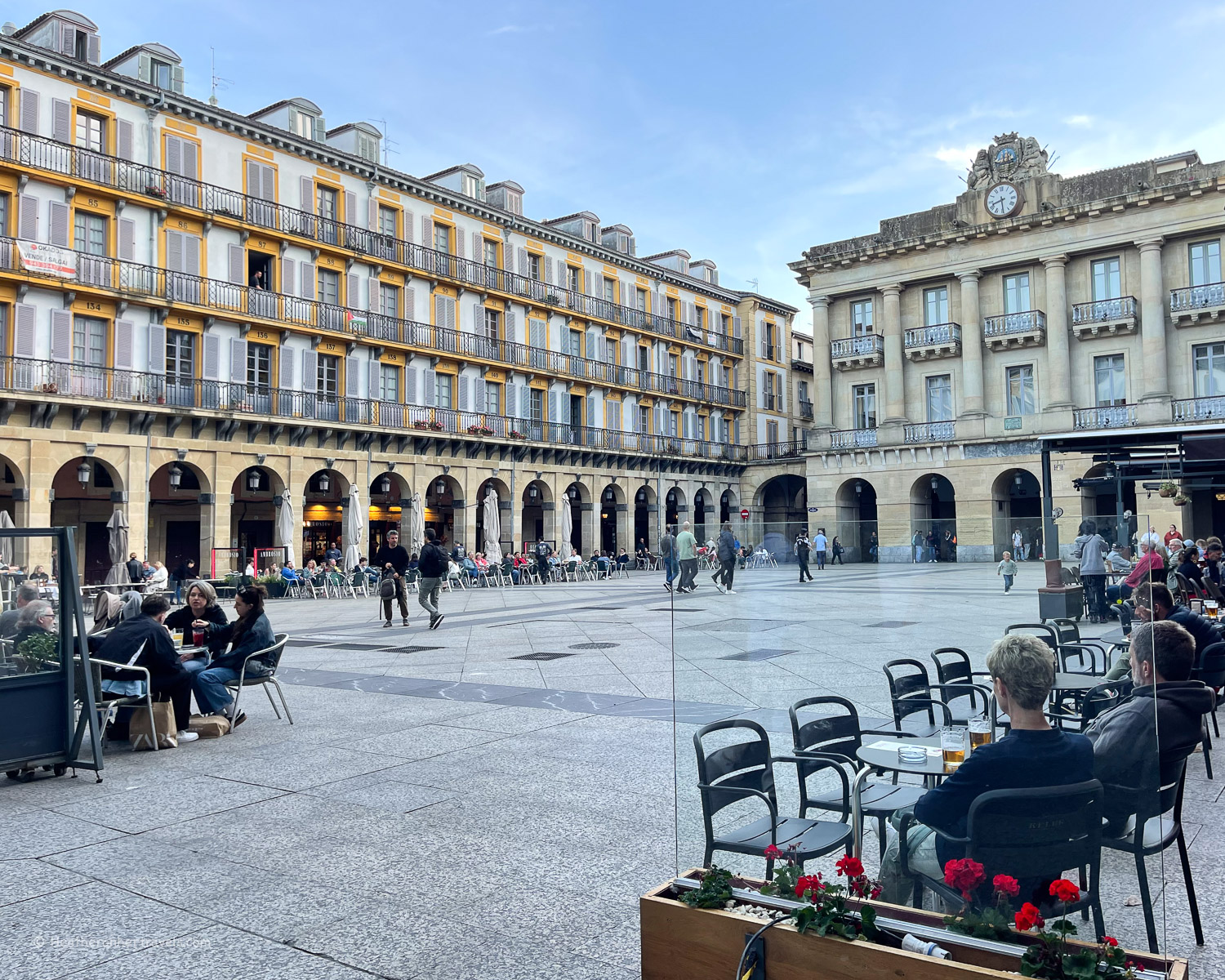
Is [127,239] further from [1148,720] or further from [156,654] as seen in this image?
[1148,720]

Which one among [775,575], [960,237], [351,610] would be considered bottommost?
[351,610]

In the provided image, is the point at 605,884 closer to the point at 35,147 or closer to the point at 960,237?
the point at 35,147

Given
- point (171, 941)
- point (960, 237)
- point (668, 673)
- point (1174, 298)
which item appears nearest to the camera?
point (171, 941)

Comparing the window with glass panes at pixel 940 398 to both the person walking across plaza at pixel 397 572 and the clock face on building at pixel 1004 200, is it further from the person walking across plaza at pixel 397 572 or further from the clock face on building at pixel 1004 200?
the person walking across plaza at pixel 397 572

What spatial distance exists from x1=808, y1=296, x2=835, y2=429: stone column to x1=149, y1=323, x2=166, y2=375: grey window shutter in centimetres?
2782

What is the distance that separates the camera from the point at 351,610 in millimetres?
21188

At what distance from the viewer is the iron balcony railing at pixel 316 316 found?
2556 centimetres

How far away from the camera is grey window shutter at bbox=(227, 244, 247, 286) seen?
2869cm

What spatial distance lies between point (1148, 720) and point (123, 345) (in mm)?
27852

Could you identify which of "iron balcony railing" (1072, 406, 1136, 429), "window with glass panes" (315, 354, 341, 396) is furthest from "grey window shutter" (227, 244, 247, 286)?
"iron balcony railing" (1072, 406, 1136, 429)

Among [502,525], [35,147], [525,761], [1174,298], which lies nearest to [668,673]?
[525,761]

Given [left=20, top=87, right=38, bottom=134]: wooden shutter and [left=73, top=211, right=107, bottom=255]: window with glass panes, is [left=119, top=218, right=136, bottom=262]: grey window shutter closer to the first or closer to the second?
[left=73, top=211, right=107, bottom=255]: window with glass panes

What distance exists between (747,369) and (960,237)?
14.5 metres

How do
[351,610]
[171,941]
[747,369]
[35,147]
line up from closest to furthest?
1. [171,941]
2. [351,610]
3. [35,147]
4. [747,369]
